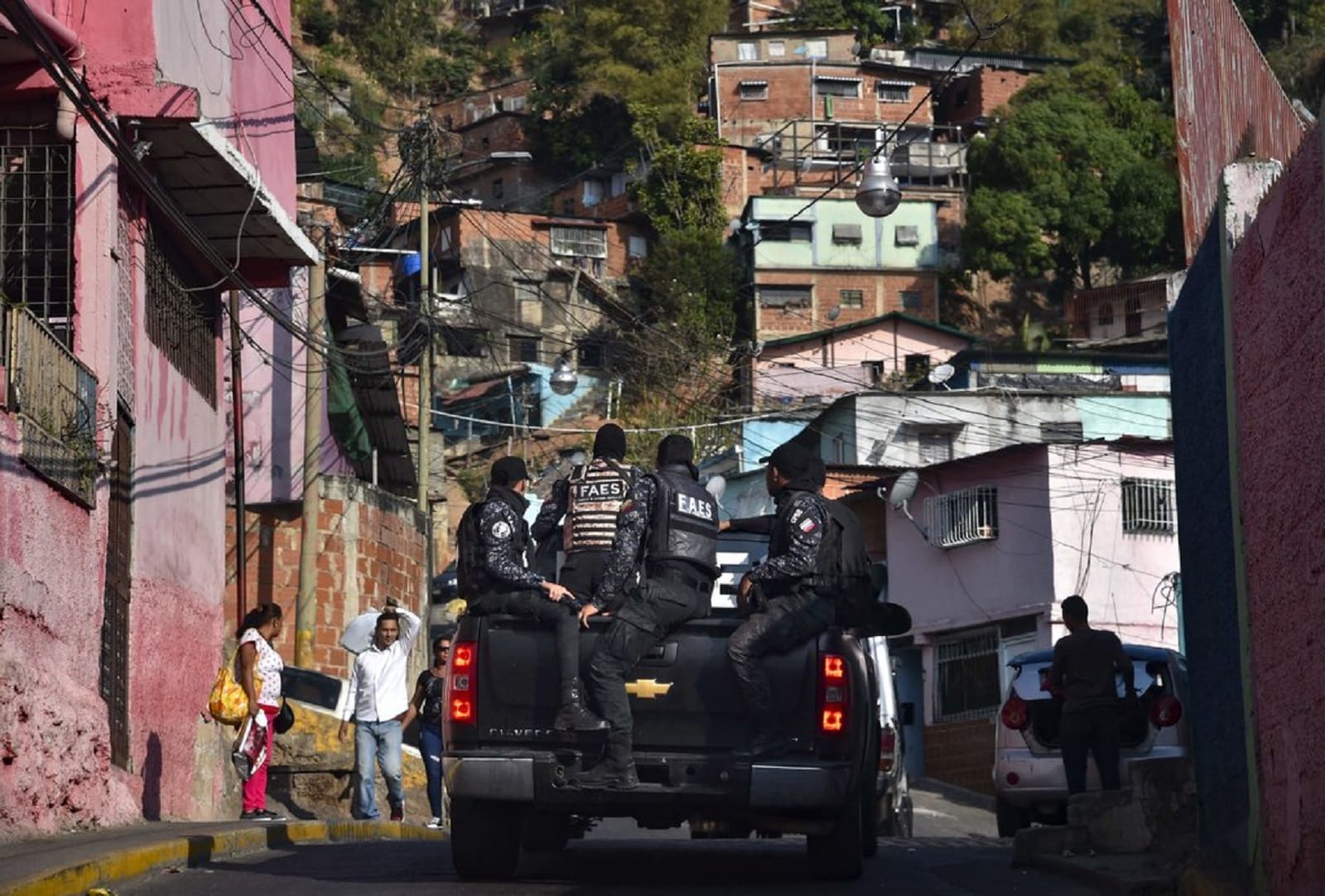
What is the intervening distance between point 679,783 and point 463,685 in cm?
119

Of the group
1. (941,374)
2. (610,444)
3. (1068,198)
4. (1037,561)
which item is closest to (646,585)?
(610,444)

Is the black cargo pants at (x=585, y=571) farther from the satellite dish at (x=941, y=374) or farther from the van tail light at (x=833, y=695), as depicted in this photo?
the satellite dish at (x=941, y=374)

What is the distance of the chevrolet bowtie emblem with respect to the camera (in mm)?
10242

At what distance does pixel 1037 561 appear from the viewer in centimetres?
3706

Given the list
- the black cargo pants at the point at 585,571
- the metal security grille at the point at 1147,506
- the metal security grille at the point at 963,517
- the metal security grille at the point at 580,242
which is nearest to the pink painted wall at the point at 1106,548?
the metal security grille at the point at 1147,506

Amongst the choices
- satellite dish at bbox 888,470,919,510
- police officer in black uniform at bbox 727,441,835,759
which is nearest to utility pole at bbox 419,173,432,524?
satellite dish at bbox 888,470,919,510

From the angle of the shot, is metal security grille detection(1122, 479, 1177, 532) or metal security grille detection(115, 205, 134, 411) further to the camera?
metal security grille detection(1122, 479, 1177, 532)

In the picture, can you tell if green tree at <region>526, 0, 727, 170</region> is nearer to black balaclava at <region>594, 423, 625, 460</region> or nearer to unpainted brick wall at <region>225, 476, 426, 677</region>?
unpainted brick wall at <region>225, 476, 426, 677</region>

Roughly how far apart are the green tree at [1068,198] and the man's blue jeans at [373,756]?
53174 mm

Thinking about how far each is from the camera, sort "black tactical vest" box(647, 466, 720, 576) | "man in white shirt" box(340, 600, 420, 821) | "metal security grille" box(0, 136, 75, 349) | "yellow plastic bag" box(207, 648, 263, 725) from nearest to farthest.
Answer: "black tactical vest" box(647, 466, 720, 576)
"yellow plastic bag" box(207, 648, 263, 725)
"metal security grille" box(0, 136, 75, 349)
"man in white shirt" box(340, 600, 420, 821)

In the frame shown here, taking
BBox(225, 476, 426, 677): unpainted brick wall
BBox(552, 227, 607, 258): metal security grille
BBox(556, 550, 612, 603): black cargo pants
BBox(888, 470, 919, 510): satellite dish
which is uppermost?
BBox(552, 227, 607, 258): metal security grille

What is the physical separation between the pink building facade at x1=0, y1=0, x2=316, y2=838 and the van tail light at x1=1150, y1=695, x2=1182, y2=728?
24.2ft

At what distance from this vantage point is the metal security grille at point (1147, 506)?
3738 centimetres

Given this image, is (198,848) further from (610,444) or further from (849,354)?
(849,354)
